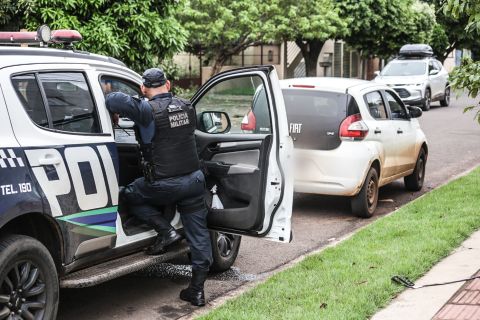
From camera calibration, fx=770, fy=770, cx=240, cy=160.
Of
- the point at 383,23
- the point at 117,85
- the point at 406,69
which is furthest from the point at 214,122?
the point at 383,23

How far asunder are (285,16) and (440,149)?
402 inches

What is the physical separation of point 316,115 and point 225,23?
530 inches

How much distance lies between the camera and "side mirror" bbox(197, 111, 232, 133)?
6590mm

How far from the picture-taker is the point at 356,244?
24.7ft

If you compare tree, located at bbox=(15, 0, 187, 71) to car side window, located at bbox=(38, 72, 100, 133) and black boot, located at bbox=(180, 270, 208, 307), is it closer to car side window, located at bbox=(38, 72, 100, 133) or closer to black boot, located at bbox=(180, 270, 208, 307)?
car side window, located at bbox=(38, 72, 100, 133)

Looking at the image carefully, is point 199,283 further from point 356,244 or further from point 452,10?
point 452,10

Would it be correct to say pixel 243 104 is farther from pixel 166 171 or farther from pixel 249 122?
pixel 166 171

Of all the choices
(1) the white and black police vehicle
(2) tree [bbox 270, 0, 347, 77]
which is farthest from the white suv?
Result: (1) the white and black police vehicle

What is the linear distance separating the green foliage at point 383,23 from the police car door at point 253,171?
25219 millimetres

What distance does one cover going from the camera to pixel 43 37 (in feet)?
18.2

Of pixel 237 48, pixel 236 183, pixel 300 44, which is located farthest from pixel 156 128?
pixel 300 44

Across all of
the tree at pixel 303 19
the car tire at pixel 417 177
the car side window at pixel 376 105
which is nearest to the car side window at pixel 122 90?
the car side window at pixel 376 105

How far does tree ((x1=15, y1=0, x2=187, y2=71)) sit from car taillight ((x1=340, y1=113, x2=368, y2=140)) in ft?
12.3

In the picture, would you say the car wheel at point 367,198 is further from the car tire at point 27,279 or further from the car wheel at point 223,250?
the car tire at point 27,279
